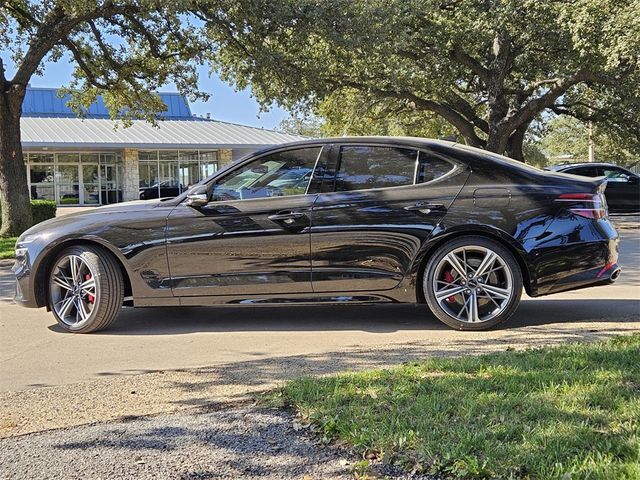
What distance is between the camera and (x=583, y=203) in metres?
5.49

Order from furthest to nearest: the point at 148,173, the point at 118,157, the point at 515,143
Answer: the point at 148,173
the point at 118,157
the point at 515,143

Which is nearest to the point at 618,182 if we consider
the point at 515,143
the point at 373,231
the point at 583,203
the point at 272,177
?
the point at 515,143

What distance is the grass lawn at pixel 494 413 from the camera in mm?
2680

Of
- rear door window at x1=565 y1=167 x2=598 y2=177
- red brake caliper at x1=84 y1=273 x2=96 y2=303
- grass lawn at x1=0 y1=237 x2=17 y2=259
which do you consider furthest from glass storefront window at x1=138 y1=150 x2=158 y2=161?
red brake caliper at x1=84 y1=273 x2=96 y2=303

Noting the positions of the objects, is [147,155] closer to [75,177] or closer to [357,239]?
[75,177]

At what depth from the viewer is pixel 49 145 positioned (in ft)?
106

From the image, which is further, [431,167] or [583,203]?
[431,167]

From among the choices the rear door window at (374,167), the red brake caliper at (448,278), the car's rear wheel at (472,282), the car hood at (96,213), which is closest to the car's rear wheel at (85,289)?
the car hood at (96,213)

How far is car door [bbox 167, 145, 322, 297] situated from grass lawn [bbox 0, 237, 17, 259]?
7453mm

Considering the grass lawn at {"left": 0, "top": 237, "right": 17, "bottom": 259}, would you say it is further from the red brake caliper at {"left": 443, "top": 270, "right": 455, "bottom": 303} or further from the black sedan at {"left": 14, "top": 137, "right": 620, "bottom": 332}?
the red brake caliper at {"left": 443, "top": 270, "right": 455, "bottom": 303}

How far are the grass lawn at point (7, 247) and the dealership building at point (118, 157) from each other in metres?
20.6

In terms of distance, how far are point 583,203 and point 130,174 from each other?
34.3 meters

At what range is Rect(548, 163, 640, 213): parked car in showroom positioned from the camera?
1803 centimetres

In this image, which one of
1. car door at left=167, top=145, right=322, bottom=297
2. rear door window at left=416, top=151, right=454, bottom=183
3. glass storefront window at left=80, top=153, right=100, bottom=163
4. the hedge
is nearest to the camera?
car door at left=167, top=145, right=322, bottom=297
